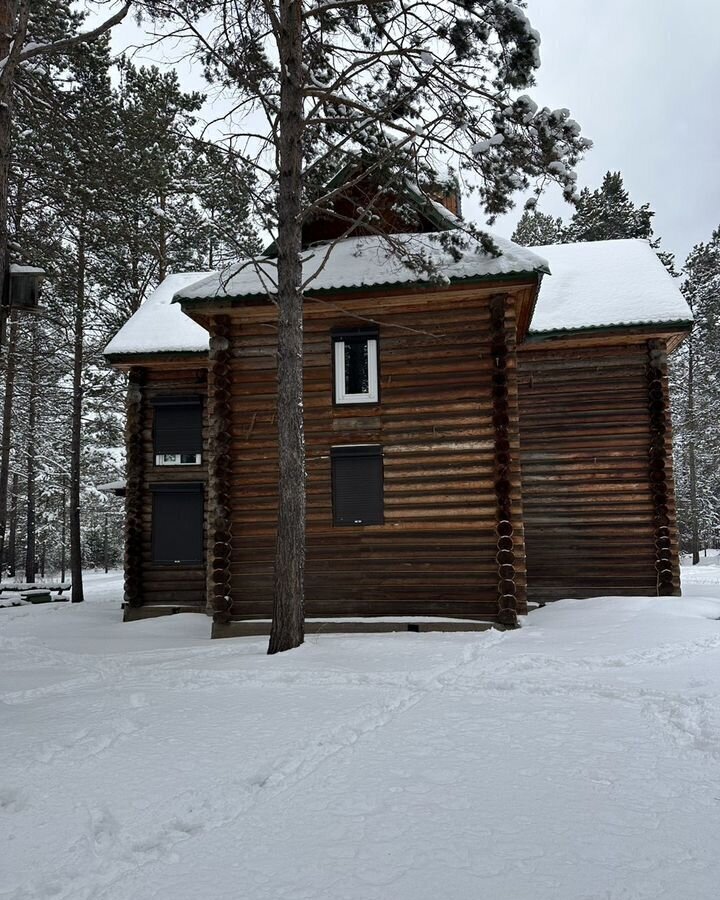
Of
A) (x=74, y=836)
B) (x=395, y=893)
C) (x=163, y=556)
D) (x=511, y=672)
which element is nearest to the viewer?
(x=395, y=893)

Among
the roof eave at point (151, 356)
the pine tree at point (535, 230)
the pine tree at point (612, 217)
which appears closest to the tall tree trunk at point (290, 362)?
the roof eave at point (151, 356)

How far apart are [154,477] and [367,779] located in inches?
516

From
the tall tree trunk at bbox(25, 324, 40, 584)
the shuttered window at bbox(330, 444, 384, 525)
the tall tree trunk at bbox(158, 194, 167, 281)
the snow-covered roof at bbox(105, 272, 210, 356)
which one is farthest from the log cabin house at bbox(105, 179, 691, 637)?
the tall tree trunk at bbox(25, 324, 40, 584)

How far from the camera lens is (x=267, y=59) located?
1068 cm

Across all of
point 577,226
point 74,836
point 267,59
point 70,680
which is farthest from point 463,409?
point 577,226

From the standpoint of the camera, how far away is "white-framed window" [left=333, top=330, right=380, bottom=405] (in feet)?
39.6

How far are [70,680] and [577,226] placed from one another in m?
31.4

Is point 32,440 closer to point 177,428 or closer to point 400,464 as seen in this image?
point 177,428

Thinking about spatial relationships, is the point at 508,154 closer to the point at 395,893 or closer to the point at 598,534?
the point at 598,534

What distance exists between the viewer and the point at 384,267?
11867 mm

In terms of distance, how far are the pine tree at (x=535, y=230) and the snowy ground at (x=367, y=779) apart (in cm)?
3566

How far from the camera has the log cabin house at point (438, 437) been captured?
11484 mm

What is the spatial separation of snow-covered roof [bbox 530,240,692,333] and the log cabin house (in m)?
0.09

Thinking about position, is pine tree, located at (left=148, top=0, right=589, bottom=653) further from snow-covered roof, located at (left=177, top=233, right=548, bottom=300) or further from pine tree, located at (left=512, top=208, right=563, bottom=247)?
pine tree, located at (left=512, top=208, right=563, bottom=247)
